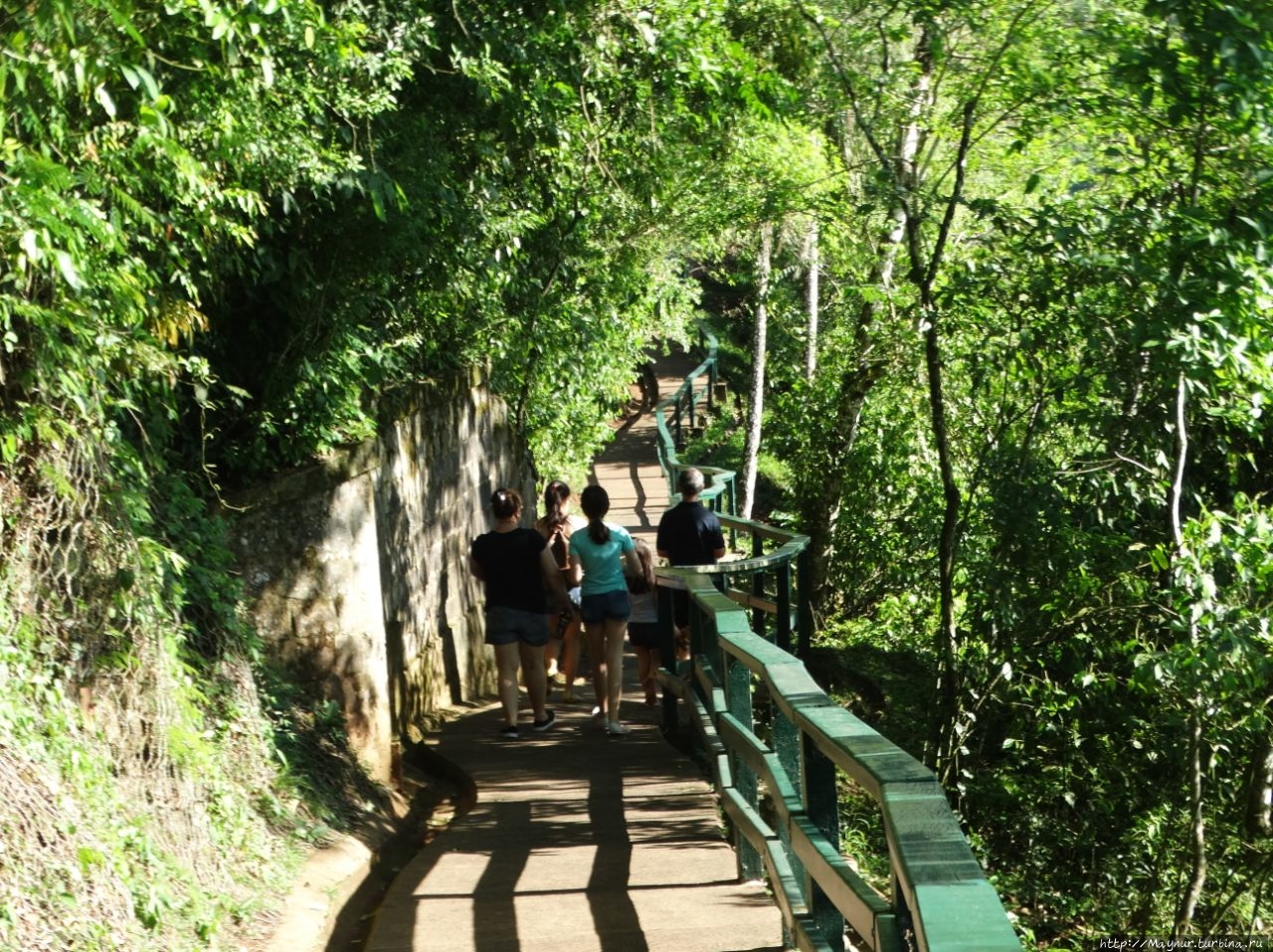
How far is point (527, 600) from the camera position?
29.8 ft

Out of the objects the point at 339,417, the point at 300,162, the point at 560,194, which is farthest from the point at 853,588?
the point at 300,162

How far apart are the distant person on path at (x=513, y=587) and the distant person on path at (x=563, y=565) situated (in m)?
0.48

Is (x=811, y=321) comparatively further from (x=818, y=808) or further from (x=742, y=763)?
(x=818, y=808)

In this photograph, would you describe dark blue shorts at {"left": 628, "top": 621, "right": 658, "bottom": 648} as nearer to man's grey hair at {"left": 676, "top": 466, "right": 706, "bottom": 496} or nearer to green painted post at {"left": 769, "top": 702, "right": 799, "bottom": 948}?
man's grey hair at {"left": 676, "top": 466, "right": 706, "bottom": 496}

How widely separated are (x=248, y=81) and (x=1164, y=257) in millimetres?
4908

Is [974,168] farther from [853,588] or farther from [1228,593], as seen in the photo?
[853,588]

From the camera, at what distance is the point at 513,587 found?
357 inches

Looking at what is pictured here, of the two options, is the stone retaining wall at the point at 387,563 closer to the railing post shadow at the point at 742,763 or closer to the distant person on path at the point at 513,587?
the distant person on path at the point at 513,587

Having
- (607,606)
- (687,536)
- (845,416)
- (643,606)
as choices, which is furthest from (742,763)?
(845,416)

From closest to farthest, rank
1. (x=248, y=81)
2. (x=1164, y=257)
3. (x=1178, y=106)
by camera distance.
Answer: (x=248, y=81) < (x=1178, y=106) < (x=1164, y=257)

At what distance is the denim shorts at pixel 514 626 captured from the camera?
9141 millimetres

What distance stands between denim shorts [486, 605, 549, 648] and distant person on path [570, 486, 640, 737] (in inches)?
12.4

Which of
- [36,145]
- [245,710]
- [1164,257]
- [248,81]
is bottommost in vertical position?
[245,710]

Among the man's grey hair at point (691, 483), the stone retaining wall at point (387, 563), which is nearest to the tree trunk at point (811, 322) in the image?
the stone retaining wall at point (387, 563)
